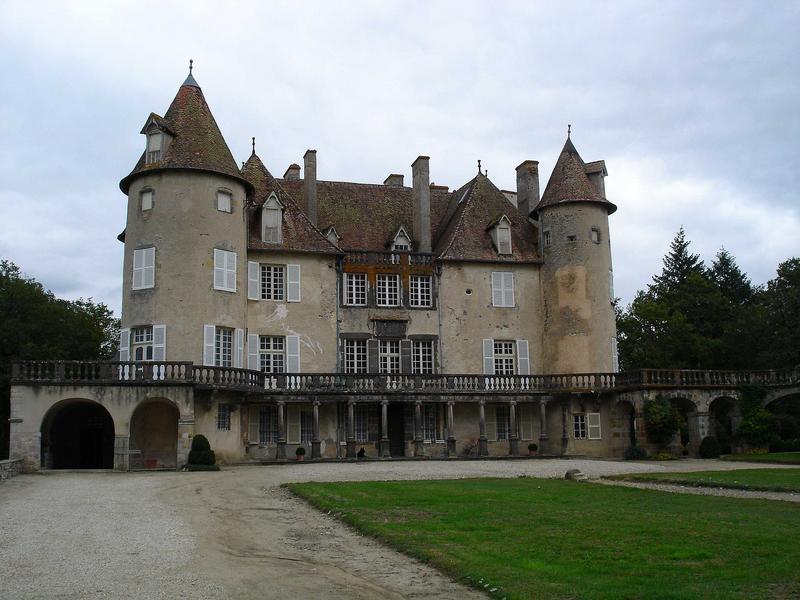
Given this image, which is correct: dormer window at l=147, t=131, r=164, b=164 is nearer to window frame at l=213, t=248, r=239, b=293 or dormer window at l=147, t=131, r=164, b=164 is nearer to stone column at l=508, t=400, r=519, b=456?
window frame at l=213, t=248, r=239, b=293

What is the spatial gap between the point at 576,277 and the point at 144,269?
63.1ft

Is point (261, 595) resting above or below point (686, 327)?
below

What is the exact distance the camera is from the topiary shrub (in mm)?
36094

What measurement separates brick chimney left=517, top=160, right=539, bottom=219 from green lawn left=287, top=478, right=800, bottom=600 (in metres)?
26.0

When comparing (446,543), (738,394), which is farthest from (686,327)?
(446,543)

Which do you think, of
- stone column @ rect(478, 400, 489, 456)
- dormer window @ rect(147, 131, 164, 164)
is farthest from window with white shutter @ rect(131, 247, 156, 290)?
stone column @ rect(478, 400, 489, 456)

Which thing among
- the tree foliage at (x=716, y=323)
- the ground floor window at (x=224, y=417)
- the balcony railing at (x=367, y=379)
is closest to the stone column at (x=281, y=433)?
the balcony railing at (x=367, y=379)

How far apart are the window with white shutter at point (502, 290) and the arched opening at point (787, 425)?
13.0 metres

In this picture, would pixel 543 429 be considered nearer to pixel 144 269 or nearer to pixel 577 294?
pixel 577 294

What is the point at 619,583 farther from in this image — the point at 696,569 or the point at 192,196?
the point at 192,196

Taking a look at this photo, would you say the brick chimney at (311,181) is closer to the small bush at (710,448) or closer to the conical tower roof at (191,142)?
the conical tower roof at (191,142)

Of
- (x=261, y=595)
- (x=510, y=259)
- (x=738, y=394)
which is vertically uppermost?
(x=510, y=259)

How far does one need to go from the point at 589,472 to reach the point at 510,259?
15.6 meters

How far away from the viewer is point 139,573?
10516mm
